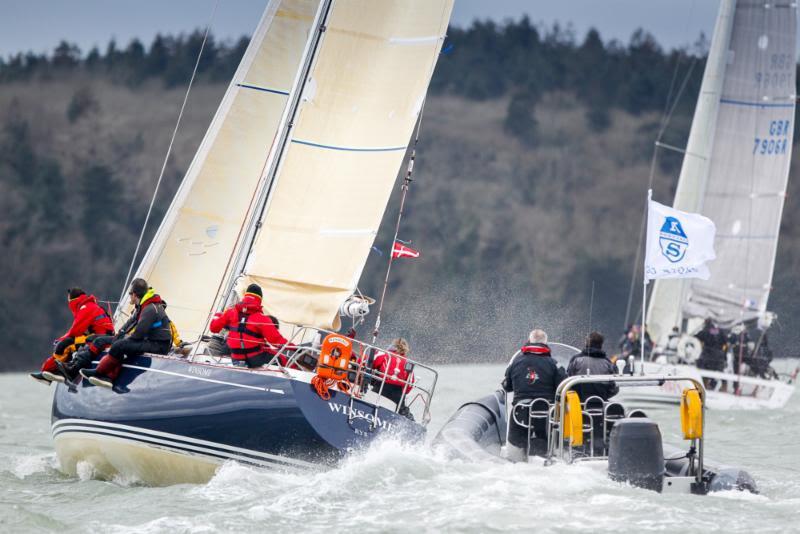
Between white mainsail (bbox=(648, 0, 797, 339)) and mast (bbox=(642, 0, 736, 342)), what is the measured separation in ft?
0.07

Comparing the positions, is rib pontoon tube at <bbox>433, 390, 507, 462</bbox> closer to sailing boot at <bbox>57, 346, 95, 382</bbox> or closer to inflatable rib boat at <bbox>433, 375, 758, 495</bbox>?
inflatable rib boat at <bbox>433, 375, 758, 495</bbox>

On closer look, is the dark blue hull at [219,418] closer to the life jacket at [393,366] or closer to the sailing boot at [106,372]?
the sailing boot at [106,372]

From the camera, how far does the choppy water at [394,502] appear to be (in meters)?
7.93

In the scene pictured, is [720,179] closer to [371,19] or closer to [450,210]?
[371,19]

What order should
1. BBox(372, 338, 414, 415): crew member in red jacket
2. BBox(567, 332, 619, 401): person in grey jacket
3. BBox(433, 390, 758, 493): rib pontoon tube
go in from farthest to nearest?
1. BBox(372, 338, 414, 415): crew member in red jacket
2. BBox(567, 332, 619, 401): person in grey jacket
3. BBox(433, 390, 758, 493): rib pontoon tube

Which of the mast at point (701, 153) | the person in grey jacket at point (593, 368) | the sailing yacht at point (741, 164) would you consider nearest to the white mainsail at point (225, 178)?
the person in grey jacket at point (593, 368)

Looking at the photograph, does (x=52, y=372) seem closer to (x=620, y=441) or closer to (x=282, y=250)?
(x=282, y=250)

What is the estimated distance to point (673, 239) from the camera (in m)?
11.6

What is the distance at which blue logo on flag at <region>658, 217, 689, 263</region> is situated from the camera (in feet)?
38.0

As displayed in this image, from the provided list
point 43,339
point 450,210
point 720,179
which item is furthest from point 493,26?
A: point 720,179

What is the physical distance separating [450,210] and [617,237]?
29.8ft

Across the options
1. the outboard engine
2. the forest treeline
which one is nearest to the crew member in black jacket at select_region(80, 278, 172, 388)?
the outboard engine

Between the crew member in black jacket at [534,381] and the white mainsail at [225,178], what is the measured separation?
304 centimetres

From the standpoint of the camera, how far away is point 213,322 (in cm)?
991
